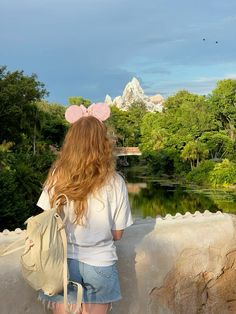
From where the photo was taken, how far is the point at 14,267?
2.12 metres

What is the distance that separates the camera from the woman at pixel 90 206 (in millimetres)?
1872

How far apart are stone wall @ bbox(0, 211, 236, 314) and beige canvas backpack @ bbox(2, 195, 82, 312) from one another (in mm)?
479

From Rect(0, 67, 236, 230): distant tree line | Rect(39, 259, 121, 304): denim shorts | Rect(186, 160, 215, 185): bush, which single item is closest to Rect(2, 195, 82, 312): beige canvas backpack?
Rect(39, 259, 121, 304): denim shorts

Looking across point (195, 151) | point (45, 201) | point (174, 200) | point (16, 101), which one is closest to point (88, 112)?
point (45, 201)

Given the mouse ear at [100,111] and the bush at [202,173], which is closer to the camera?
the mouse ear at [100,111]

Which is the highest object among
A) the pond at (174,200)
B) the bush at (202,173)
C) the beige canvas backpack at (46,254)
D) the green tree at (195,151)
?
the beige canvas backpack at (46,254)

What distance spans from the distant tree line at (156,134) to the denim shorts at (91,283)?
13929 mm

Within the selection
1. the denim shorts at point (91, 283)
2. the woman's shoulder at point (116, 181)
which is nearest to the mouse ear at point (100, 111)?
the woman's shoulder at point (116, 181)

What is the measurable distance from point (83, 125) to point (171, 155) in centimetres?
3652

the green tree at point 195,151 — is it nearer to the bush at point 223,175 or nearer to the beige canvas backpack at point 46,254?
the bush at point 223,175

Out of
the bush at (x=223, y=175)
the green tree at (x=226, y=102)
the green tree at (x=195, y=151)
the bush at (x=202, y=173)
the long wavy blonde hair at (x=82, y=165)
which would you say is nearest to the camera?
the long wavy blonde hair at (x=82, y=165)

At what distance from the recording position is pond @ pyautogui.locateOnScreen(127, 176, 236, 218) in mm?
22328

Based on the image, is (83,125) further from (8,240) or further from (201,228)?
(201,228)

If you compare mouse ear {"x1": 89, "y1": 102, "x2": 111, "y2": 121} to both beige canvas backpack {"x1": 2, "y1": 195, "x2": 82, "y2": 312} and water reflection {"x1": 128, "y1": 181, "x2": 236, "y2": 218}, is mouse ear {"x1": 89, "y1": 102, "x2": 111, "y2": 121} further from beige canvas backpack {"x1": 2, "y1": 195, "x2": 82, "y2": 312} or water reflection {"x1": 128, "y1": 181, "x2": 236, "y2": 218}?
water reflection {"x1": 128, "y1": 181, "x2": 236, "y2": 218}
